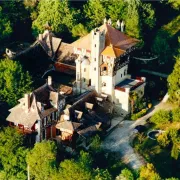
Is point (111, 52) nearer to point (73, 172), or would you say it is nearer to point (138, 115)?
point (138, 115)

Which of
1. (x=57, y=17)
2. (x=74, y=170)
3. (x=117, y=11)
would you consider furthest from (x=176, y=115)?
(x=57, y=17)

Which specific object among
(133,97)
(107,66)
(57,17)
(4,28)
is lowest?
(133,97)

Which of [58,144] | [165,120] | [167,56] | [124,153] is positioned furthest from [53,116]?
[167,56]

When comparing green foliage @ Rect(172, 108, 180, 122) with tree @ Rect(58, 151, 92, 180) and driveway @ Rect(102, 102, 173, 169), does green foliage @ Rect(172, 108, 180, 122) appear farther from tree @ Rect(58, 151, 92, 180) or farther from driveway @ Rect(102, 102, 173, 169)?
tree @ Rect(58, 151, 92, 180)

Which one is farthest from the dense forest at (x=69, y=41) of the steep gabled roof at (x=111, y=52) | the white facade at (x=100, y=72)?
the steep gabled roof at (x=111, y=52)

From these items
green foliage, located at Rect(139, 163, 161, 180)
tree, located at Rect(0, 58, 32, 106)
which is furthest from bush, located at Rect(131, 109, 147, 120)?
tree, located at Rect(0, 58, 32, 106)

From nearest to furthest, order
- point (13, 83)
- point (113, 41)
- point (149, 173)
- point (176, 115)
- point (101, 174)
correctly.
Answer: point (149, 173)
point (101, 174)
point (176, 115)
point (13, 83)
point (113, 41)

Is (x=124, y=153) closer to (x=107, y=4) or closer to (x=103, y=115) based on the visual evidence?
(x=103, y=115)

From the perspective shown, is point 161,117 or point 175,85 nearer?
point 161,117
